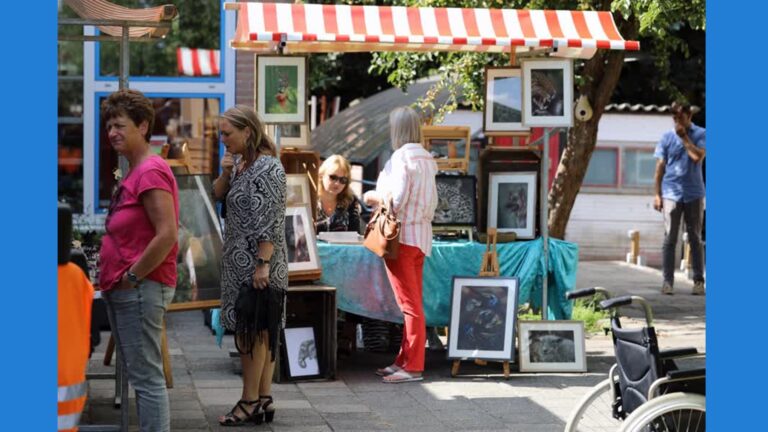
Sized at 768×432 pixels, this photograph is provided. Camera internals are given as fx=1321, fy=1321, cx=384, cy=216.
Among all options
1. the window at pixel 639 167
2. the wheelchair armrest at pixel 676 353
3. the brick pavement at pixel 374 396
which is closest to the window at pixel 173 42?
the brick pavement at pixel 374 396

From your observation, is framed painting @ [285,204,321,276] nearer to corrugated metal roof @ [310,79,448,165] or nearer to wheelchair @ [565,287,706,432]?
wheelchair @ [565,287,706,432]

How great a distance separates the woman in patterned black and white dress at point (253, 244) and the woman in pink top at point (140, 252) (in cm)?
114

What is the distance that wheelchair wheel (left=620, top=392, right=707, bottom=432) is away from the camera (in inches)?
199

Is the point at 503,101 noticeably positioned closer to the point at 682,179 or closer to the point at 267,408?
the point at 267,408

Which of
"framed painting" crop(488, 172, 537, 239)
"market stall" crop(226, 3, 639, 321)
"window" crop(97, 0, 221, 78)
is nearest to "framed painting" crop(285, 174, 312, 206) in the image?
"market stall" crop(226, 3, 639, 321)

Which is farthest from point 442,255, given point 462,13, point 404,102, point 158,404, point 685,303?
point 404,102

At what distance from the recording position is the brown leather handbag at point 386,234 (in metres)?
8.13

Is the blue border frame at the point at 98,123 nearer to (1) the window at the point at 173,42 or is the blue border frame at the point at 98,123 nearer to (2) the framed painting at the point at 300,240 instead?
(1) the window at the point at 173,42

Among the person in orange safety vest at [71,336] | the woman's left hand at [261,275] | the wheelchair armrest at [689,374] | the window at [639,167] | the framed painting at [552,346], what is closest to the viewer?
the person in orange safety vest at [71,336]

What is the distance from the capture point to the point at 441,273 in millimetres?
8914

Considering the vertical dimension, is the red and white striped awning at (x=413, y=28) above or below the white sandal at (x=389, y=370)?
above

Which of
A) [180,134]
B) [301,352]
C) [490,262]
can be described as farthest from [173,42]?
[301,352]

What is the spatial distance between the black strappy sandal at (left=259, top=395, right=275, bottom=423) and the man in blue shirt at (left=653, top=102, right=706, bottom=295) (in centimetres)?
675

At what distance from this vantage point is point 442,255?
891cm
